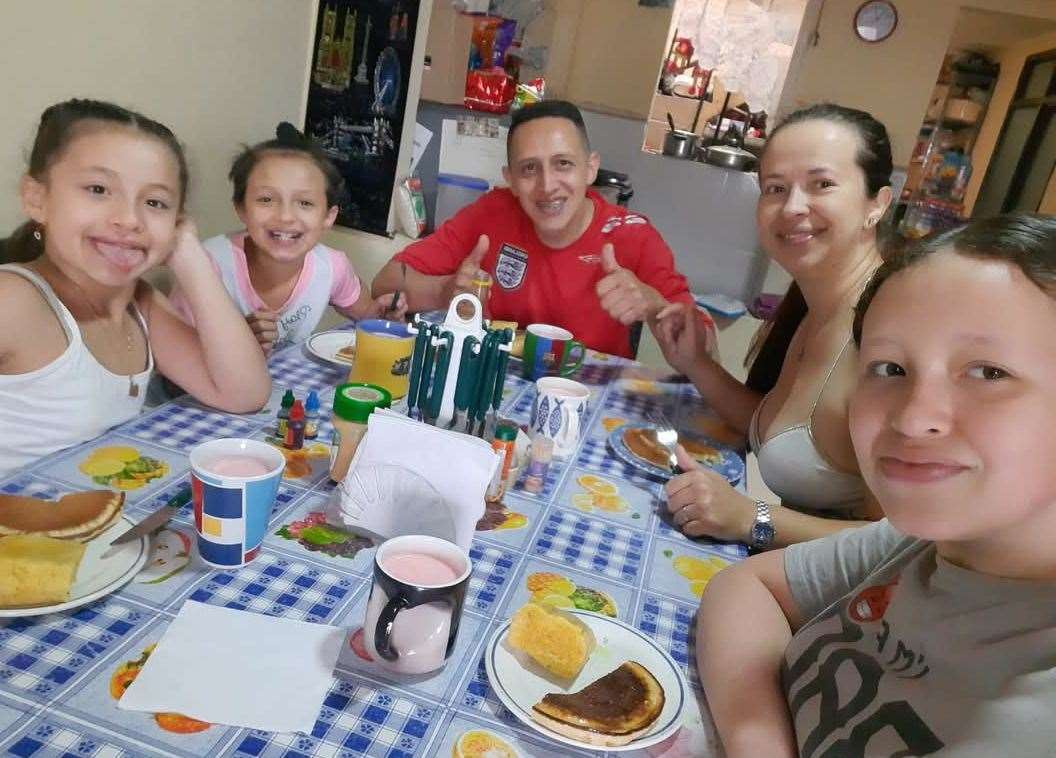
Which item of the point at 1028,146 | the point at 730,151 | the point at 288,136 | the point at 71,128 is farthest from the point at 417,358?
the point at 1028,146

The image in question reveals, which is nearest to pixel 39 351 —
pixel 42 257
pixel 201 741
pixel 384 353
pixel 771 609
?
pixel 42 257

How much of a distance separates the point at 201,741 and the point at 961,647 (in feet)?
2.12

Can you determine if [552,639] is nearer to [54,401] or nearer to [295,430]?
[295,430]

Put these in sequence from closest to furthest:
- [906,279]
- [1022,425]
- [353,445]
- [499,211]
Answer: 1. [1022,425]
2. [906,279]
3. [353,445]
4. [499,211]

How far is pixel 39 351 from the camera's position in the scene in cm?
113

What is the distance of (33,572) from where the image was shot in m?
0.70

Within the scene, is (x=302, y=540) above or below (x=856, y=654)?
below

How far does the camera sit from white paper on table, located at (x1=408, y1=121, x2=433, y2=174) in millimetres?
3186

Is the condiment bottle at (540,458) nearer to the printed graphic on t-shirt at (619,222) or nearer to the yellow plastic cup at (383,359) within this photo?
the yellow plastic cup at (383,359)

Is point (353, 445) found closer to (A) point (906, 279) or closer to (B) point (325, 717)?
(B) point (325, 717)

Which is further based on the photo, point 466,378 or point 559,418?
point 559,418

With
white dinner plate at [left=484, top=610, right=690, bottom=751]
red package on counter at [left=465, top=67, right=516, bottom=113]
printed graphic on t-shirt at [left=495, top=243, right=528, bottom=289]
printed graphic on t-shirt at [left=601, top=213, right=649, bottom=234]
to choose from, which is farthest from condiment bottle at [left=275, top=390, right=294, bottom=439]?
red package on counter at [left=465, top=67, right=516, bottom=113]

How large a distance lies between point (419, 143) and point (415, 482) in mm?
2598

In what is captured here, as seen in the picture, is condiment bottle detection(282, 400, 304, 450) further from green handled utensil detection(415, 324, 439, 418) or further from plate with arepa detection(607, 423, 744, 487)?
plate with arepa detection(607, 423, 744, 487)
